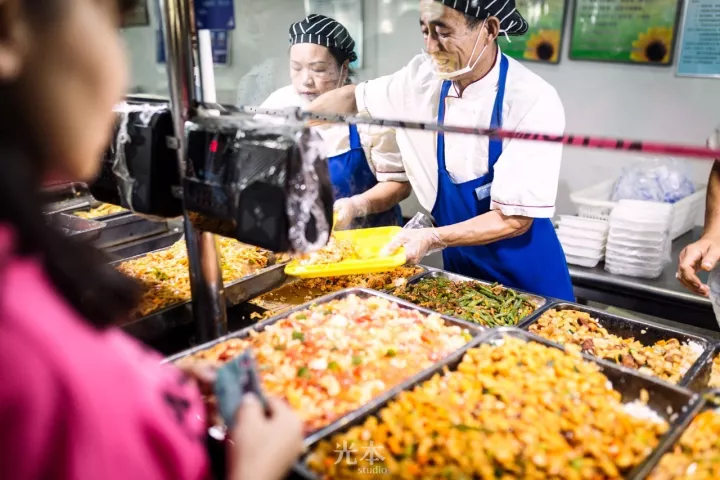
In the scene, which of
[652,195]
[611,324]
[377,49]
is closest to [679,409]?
[611,324]

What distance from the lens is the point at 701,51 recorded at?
4.40 meters

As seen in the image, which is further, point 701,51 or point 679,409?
point 701,51

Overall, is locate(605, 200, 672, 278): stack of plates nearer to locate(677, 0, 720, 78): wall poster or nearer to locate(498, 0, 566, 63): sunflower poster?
locate(677, 0, 720, 78): wall poster

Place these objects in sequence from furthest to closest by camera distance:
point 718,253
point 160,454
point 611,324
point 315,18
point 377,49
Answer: point 377,49, point 315,18, point 718,253, point 611,324, point 160,454

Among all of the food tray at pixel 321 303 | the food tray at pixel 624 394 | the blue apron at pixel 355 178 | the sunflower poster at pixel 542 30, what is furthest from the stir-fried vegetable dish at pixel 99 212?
the sunflower poster at pixel 542 30

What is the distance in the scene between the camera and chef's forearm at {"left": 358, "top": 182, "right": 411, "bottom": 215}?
3614 mm

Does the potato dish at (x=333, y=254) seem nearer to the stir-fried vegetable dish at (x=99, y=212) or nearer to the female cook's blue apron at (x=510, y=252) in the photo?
the female cook's blue apron at (x=510, y=252)

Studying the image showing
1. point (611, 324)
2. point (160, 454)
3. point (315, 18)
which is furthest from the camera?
point (315, 18)

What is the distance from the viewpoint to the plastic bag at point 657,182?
14.1ft

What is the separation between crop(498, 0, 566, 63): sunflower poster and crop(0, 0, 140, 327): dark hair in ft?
15.6

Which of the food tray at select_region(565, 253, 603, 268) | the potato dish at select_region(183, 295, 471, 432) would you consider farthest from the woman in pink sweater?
the food tray at select_region(565, 253, 603, 268)

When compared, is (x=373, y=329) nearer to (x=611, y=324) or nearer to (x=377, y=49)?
(x=611, y=324)

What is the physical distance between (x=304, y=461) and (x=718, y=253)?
2.28 m

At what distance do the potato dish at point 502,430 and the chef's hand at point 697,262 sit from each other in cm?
112
